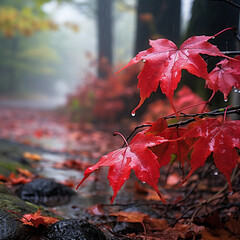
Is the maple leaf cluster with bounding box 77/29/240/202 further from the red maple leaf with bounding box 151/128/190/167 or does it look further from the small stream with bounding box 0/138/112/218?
the small stream with bounding box 0/138/112/218

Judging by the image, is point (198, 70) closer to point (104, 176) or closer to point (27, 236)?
point (27, 236)

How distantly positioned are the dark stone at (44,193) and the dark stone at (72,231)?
0.69m

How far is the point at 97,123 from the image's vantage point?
7555 mm

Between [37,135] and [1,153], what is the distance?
2.66m

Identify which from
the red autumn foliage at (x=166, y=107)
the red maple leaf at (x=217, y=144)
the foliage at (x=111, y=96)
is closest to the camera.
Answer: the red maple leaf at (x=217, y=144)

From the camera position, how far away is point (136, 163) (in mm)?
859

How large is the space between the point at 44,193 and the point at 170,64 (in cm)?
145

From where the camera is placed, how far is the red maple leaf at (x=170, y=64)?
78cm

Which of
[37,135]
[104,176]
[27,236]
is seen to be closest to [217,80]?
[27,236]

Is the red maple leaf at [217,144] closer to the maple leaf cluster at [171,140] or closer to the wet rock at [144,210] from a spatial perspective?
the maple leaf cluster at [171,140]

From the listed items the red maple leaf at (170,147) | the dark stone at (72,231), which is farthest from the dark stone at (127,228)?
the red maple leaf at (170,147)

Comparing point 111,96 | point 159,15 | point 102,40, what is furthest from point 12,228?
point 102,40

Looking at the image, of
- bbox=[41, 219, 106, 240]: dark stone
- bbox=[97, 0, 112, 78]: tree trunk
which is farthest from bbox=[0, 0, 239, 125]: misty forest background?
bbox=[41, 219, 106, 240]: dark stone

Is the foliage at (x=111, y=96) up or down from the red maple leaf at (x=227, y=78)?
down
